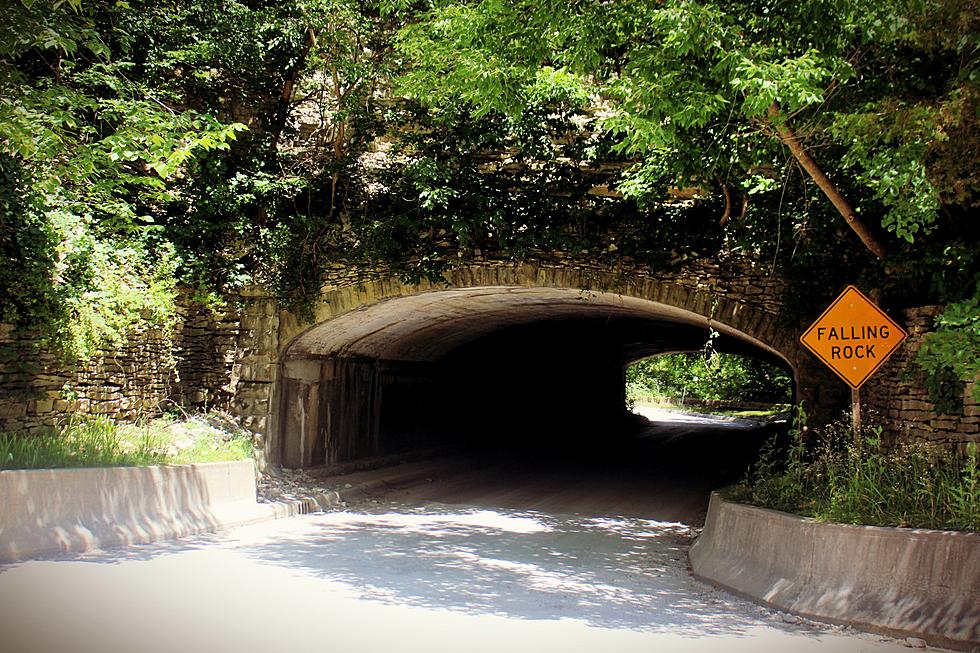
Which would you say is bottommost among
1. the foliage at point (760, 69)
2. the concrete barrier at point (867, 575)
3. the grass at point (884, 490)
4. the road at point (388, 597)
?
the road at point (388, 597)

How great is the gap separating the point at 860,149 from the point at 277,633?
6.25 meters

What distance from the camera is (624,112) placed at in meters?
8.30

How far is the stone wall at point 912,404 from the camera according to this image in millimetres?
8820

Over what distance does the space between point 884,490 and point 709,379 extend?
150 ft

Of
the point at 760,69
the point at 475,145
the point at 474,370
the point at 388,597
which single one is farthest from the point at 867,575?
the point at 474,370

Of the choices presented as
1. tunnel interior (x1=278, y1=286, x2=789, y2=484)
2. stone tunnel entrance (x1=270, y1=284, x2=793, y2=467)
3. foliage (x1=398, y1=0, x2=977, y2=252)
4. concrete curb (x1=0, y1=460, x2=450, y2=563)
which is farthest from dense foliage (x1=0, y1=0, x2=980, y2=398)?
concrete curb (x1=0, y1=460, x2=450, y2=563)

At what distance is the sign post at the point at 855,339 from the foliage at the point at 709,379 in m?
30.4

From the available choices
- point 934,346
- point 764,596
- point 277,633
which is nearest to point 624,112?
point 934,346

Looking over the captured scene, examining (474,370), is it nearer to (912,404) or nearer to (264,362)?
(264,362)

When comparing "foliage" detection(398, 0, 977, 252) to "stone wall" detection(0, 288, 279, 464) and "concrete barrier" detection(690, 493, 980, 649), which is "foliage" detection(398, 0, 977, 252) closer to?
"concrete barrier" detection(690, 493, 980, 649)

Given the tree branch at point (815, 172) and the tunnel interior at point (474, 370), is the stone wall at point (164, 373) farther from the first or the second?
the tree branch at point (815, 172)

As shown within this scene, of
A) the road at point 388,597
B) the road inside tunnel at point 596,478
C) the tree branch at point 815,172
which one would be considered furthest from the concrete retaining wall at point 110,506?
the tree branch at point 815,172

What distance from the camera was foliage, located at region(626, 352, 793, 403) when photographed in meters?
43.0

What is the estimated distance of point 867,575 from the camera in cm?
629
